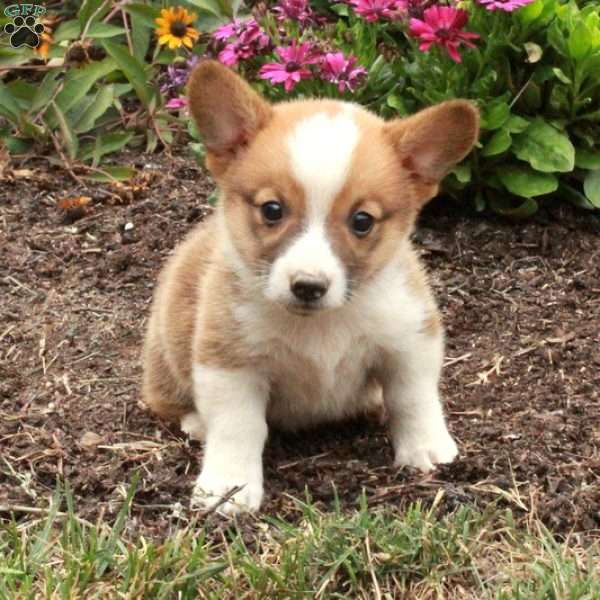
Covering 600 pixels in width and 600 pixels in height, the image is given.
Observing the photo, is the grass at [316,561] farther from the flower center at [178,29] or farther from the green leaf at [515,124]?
the flower center at [178,29]

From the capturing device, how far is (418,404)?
165 inches

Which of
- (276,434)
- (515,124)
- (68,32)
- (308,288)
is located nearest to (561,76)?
(515,124)

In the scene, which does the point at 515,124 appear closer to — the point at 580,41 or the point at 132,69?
the point at 580,41

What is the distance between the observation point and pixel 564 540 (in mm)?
3791

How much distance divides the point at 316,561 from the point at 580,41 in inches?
117

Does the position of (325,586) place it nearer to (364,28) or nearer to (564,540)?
(564,540)

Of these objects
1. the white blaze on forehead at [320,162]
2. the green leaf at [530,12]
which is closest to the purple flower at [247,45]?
the green leaf at [530,12]

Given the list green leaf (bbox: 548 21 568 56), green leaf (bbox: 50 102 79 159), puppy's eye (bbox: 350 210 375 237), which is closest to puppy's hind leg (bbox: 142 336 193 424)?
puppy's eye (bbox: 350 210 375 237)

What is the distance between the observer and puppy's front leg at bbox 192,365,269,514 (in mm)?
3977

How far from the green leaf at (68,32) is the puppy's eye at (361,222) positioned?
3.56 m

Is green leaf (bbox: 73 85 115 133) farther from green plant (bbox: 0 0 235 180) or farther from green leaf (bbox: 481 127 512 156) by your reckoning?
green leaf (bbox: 481 127 512 156)

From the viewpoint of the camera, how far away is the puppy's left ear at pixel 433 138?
3.96m

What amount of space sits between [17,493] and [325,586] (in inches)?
46.0

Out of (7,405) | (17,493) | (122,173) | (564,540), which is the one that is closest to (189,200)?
(122,173)
